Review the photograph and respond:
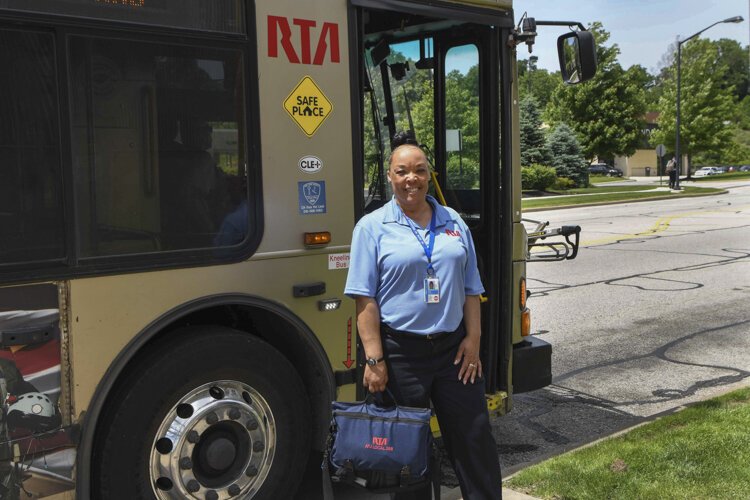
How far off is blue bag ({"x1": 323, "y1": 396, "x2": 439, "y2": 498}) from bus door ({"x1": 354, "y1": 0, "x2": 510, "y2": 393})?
5.36ft

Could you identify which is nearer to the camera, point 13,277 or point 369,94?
point 13,277

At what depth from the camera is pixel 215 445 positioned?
3277 mm

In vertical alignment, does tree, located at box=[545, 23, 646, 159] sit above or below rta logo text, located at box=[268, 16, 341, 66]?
above

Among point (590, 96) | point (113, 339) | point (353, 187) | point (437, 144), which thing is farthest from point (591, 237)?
point (590, 96)

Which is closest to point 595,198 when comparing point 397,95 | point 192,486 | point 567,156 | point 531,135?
point 531,135

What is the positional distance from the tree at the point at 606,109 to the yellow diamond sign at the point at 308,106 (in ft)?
145

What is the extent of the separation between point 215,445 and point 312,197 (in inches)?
48.1

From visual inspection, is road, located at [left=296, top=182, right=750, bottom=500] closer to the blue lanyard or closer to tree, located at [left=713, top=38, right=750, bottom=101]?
the blue lanyard

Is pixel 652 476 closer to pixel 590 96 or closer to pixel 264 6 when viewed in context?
pixel 264 6

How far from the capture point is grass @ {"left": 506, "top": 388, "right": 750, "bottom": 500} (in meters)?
3.87

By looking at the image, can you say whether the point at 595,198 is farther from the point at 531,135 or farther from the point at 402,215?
the point at 402,215

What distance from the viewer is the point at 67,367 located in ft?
9.52

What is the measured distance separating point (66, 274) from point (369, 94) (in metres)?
2.49

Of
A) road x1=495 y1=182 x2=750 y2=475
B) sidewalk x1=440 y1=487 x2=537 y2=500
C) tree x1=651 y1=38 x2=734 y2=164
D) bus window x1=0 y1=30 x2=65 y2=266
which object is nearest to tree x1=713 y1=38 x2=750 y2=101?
tree x1=651 y1=38 x2=734 y2=164
